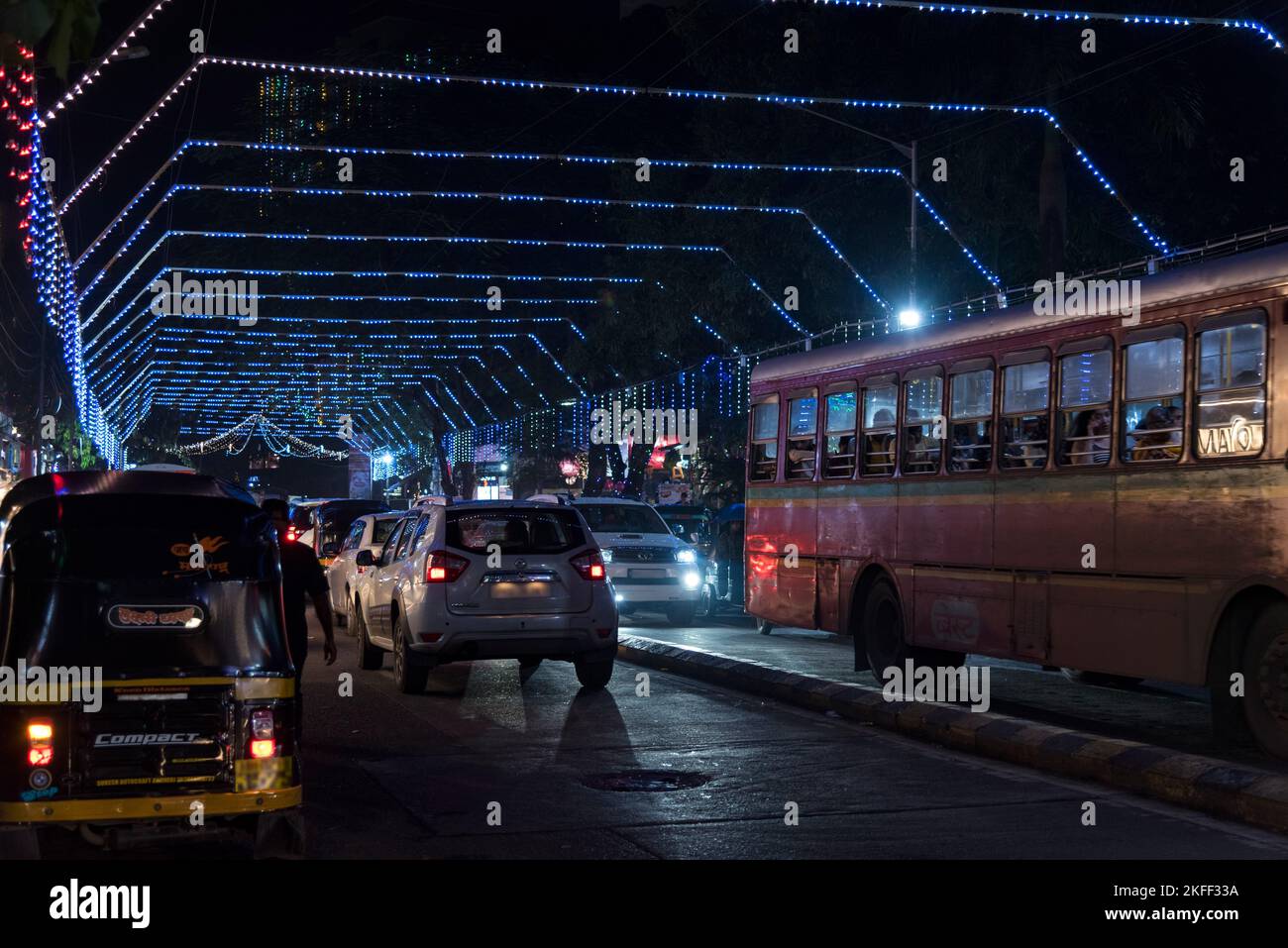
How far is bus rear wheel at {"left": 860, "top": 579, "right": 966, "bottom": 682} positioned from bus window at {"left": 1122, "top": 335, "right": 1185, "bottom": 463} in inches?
147

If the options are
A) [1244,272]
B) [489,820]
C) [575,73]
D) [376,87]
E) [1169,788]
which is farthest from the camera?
[575,73]

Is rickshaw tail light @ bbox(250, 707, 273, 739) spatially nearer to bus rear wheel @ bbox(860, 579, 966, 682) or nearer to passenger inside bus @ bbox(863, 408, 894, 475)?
bus rear wheel @ bbox(860, 579, 966, 682)

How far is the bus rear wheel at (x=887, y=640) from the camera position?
15836mm

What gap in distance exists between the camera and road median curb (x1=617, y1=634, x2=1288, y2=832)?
9648 mm

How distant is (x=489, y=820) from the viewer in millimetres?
9523

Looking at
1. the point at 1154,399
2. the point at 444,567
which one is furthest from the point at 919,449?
the point at 444,567

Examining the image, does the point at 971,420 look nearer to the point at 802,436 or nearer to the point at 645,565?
the point at 802,436

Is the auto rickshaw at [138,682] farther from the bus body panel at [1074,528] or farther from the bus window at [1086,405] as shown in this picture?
the bus window at [1086,405]

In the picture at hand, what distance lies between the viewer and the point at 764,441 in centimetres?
1923

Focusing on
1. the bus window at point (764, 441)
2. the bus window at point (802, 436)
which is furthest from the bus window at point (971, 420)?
the bus window at point (764, 441)

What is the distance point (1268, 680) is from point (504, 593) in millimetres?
7173

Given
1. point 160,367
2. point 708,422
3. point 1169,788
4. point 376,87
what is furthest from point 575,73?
point 1169,788
